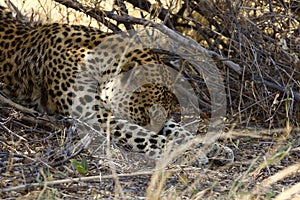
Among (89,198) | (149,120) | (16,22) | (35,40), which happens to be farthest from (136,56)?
(89,198)

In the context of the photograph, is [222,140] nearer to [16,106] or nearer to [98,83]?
[98,83]

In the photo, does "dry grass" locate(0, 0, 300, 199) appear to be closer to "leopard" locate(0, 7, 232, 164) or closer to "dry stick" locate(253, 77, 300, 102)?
"dry stick" locate(253, 77, 300, 102)

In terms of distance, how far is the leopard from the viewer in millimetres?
4410

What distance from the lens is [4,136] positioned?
4195 mm

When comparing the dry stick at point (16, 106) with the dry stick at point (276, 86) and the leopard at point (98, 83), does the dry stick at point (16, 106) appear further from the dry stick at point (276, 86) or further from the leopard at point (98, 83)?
the dry stick at point (276, 86)

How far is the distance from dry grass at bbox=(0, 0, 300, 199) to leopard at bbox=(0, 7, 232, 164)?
0.59 ft

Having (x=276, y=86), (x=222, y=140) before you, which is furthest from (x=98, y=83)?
(x=276, y=86)

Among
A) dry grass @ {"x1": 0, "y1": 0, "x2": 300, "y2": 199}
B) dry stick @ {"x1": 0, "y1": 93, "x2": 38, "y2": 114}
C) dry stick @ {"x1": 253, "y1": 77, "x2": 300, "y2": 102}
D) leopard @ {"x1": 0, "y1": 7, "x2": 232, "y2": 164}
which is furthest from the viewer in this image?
dry stick @ {"x1": 253, "y1": 77, "x2": 300, "y2": 102}

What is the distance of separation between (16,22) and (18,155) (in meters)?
1.71

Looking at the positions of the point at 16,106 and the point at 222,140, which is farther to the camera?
the point at 222,140

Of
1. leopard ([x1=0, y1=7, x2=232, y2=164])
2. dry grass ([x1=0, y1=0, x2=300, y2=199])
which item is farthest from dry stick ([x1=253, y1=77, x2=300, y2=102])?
leopard ([x1=0, y1=7, x2=232, y2=164])

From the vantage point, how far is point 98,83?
179 inches

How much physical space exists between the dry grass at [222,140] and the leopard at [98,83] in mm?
179

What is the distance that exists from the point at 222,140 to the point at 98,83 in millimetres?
939
